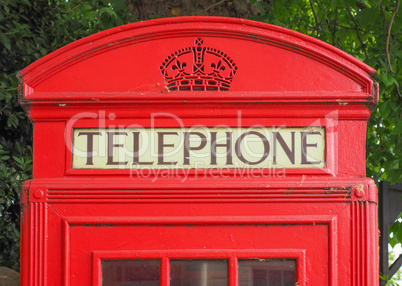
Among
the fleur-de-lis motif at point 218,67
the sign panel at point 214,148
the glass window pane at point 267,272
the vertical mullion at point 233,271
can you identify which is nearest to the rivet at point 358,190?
the sign panel at point 214,148

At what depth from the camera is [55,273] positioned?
5.96 feet

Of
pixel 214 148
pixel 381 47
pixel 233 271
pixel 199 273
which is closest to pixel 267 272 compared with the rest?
pixel 233 271

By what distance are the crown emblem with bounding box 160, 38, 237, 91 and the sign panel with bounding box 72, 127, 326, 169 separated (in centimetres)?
15

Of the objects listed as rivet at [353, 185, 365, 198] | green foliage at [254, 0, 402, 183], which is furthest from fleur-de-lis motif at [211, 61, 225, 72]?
green foliage at [254, 0, 402, 183]

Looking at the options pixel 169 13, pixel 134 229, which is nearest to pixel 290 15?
pixel 169 13

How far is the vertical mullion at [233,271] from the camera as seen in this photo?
1.76 meters

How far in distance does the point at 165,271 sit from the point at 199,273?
0.11 meters

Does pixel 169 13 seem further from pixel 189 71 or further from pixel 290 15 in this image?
pixel 290 15

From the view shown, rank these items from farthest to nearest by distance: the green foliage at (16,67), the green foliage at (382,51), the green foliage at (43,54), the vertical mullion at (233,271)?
1. the green foliage at (16,67)
2. the green foliage at (43,54)
3. the green foliage at (382,51)
4. the vertical mullion at (233,271)

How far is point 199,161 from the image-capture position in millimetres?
1823

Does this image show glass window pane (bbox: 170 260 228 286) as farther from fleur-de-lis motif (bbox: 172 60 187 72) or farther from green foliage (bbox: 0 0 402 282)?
green foliage (bbox: 0 0 402 282)

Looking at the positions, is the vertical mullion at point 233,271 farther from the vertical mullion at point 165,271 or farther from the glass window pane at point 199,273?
the vertical mullion at point 165,271

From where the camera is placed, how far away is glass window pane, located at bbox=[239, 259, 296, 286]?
1769mm

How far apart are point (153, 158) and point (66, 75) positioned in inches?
16.1
